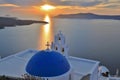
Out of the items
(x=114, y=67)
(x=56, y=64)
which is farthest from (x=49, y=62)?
(x=114, y=67)

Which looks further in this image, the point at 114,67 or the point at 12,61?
the point at 114,67

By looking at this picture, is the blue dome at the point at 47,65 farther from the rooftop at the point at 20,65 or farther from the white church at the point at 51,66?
the rooftop at the point at 20,65

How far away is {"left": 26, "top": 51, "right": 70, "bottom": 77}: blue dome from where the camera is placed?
8812mm

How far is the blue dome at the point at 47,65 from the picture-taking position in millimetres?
8812

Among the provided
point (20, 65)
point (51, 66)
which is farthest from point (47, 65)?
point (20, 65)

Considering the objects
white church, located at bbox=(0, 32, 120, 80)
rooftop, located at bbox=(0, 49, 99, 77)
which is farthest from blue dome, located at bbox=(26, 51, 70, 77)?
rooftop, located at bbox=(0, 49, 99, 77)

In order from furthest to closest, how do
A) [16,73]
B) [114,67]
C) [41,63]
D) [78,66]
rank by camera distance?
[114,67] → [78,66] → [16,73] → [41,63]

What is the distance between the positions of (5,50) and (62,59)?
34689mm

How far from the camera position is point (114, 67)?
31.7 meters

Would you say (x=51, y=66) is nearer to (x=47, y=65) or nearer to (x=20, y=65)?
(x=47, y=65)

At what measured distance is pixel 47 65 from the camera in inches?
348

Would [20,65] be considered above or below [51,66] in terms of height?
below

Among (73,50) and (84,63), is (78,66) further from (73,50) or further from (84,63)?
(73,50)

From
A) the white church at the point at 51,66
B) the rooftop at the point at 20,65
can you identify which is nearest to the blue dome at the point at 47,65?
the white church at the point at 51,66
